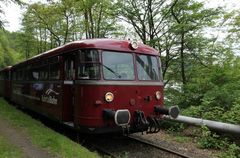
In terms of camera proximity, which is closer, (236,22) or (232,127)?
(232,127)

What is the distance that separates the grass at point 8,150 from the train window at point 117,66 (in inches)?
112

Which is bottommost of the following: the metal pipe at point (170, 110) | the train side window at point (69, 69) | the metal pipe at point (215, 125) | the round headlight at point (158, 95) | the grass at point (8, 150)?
the grass at point (8, 150)

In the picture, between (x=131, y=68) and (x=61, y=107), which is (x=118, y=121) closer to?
(x=131, y=68)

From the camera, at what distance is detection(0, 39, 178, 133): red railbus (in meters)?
8.62

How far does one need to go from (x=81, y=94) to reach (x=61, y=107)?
4.77 ft

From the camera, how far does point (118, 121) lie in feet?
26.1

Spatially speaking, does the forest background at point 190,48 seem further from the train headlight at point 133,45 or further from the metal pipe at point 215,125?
the train headlight at point 133,45

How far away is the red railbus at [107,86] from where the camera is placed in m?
8.62

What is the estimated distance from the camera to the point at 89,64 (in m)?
8.77

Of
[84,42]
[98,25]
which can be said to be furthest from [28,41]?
[84,42]

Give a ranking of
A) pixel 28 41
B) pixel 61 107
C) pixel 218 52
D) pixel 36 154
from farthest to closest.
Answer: pixel 28 41 < pixel 218 52 < pixel 61 107 < pixel 36 154

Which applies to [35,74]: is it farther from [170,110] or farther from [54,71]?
[170,110]

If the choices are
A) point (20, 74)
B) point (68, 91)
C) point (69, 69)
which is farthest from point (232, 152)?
point (20, 74)

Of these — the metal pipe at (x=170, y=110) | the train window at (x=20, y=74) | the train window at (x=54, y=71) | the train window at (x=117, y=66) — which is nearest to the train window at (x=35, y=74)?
the train window at (x=54, y=71)
